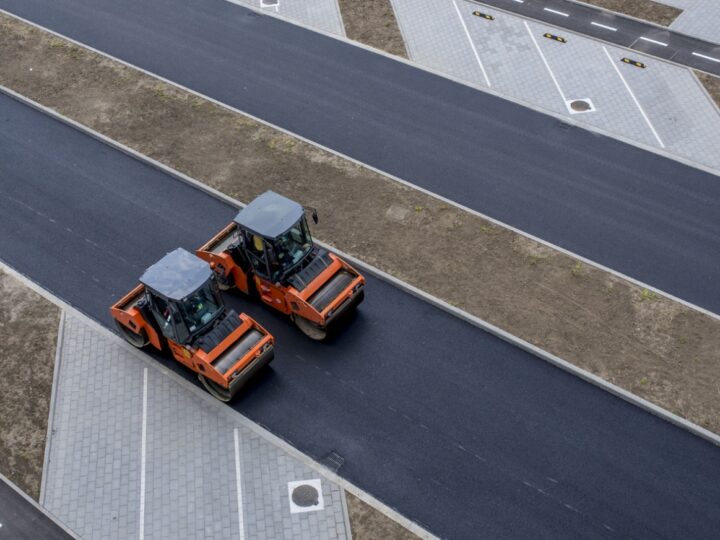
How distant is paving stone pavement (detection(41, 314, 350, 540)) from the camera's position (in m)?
16.3

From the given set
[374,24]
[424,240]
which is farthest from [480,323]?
[374,24]

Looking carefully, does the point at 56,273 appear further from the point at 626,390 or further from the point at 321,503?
the point at 626,390

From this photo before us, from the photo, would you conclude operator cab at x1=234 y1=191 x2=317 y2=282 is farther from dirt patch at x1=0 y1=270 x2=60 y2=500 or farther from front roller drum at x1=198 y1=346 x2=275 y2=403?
dirt patch at x1=0 y1=270 x2=60 y2=500


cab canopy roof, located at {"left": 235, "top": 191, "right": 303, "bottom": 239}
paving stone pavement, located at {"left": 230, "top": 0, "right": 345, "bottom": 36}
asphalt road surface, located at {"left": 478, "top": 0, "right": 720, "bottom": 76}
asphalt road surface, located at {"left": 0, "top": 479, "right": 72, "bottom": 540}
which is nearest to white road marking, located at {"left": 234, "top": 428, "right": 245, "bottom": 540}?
asphalt road surface, located at {"left": 0, "top": 479, "right": 72, "bottom": 540}

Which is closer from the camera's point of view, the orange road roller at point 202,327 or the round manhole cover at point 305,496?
the round manhole cover at point 305,496

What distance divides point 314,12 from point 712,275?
1833 cm

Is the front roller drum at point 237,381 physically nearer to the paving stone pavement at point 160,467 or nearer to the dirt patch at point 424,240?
the paving stone pavement at point 160,467

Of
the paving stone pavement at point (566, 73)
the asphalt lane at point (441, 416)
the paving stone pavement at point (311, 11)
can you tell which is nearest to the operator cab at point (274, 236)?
the asphalt lane at point (441, 416)

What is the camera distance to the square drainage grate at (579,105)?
2597 cm

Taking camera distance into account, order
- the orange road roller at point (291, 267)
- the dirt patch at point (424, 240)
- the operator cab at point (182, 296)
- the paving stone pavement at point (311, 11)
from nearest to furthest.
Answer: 1. the operator cab at point (182, 296)
2. the orange road roller at point (291, 267)
3. the dirt patch at point (424, 240)
4. the paving stone pavement at point (311, 11)

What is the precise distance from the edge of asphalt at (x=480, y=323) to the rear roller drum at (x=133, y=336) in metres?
5.33

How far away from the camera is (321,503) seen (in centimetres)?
1644

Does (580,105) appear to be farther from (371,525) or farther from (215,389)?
(371,525)

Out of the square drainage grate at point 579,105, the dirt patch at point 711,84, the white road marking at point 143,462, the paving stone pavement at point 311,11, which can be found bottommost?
Result: the white road marking at point 143,462
